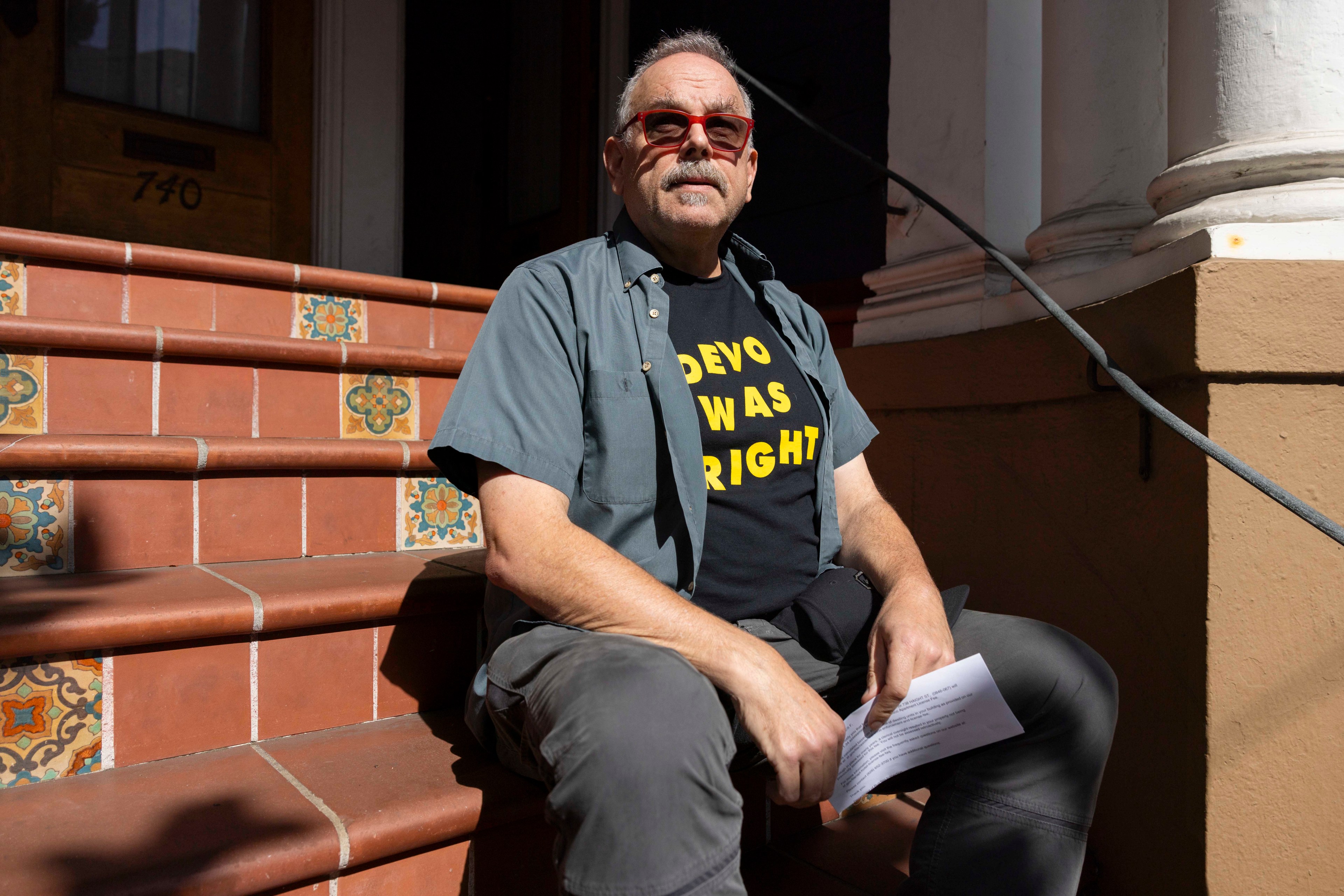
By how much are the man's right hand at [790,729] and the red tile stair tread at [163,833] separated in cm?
58

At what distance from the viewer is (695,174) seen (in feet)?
4.91

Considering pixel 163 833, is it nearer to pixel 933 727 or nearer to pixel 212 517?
pixel 212 517

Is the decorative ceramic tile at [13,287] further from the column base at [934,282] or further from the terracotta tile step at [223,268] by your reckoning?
the column base at [934,282]

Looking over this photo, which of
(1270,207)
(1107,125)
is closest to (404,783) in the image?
(1270,207)

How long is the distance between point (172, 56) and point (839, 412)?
3745 mm

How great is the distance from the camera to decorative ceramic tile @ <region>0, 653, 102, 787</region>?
1208 mm

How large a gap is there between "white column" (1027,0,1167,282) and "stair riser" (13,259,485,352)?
72.0 inches

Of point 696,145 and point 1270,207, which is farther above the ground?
point 696,145

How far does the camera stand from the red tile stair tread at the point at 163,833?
3.20ft

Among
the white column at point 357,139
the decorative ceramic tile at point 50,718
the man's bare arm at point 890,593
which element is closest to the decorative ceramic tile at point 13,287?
the decorative ceramic tile at point 50,718

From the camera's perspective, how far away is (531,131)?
5.28m

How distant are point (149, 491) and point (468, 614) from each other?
2.22 feet

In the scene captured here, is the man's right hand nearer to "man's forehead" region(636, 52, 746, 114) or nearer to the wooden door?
"man's forehead" region(636, 52, 746, 114)

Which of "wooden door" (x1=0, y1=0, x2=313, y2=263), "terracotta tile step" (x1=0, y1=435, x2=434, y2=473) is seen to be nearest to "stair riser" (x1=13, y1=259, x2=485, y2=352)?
"terracotta tile step" (x1=0, y1=435, x2=434, y2=473)
